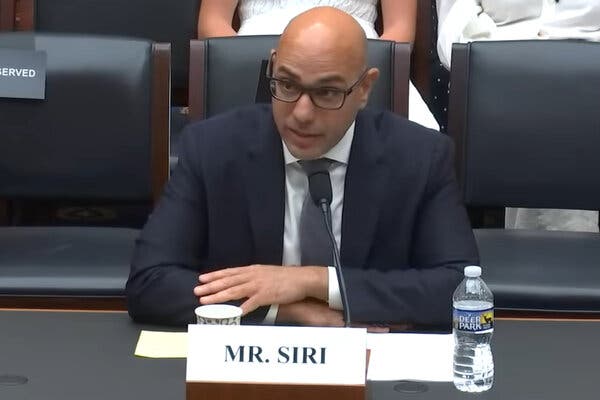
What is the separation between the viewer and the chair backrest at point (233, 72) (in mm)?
2547

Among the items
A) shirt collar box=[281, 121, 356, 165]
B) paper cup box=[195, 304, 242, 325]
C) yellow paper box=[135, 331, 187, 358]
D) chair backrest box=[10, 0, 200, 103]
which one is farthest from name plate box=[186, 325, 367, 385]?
chair backrest box=[10, 0, 200, 103]

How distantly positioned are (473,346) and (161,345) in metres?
0.44

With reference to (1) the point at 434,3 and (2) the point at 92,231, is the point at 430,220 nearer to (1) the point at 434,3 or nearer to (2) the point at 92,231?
(2) the point at 92,231

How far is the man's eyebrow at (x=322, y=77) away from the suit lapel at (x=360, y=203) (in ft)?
0.53

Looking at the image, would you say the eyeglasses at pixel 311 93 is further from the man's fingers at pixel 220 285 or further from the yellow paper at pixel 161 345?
Answer: the yellow paper at pixel 161 345

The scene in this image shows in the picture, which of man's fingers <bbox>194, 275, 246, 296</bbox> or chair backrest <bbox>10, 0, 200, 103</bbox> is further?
chair backrest <bbox>10, 0, 200, 103</bbox>

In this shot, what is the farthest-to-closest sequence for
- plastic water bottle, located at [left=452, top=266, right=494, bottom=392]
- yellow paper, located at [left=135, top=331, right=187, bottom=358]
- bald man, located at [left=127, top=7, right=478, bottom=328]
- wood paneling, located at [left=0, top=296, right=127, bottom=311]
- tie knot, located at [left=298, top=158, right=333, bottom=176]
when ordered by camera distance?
wood paneling, located at [left=0, top=296, right=127, bottom=311], tie knot, located at [left=298, top=158, right=333, bottom=176], bald man, located at [left=127, top=7, right=478, bottom=328], yellow paper, located at [left=135, top=331, right=187, bottom=358], plastic water bottle, located at [left=452, top=266, right=494, bottom=392]

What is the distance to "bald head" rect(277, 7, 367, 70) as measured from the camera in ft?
6.15

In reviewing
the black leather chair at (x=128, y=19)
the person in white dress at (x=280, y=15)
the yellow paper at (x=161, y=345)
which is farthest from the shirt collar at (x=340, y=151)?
the black leather chair at (x=128, y=19)

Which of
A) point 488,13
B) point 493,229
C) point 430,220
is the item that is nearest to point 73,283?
point 430,220

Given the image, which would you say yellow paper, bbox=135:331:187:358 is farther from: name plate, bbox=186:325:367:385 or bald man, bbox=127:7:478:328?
name plate, bbox=186:325:367:385

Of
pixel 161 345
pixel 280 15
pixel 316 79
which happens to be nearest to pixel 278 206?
pixel 316 79

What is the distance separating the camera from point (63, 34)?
2635 millimetres

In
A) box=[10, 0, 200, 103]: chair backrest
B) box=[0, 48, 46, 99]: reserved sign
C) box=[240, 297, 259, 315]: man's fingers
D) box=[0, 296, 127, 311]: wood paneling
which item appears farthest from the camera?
box=[10, 0, 200, 103]: chair backrest
